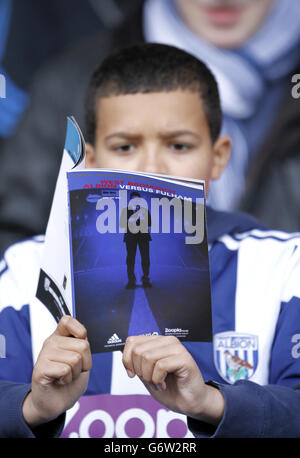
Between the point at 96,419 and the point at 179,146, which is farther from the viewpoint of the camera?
the point at 179,146

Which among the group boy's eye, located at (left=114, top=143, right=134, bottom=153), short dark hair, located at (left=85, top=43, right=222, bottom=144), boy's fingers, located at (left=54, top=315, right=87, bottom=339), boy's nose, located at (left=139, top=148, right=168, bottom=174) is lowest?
boy's fingers, located at (left=54, top=315, right=87, bottom=339)

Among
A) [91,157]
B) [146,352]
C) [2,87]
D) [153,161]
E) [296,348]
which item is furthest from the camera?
[2,87]

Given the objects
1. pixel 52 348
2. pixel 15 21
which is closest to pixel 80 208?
pixel 52 348

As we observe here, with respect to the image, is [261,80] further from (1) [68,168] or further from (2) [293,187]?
(1) [68,168]

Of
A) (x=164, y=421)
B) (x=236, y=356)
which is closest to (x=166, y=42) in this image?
(x=236, y=356)

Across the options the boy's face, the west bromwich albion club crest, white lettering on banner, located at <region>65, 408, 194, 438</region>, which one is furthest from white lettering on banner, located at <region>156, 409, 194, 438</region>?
the boy's face

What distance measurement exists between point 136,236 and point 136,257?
3 centimetres

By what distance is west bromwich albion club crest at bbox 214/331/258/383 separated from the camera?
1.33 m

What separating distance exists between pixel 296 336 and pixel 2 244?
1287 millimetres

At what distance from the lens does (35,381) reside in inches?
39.6

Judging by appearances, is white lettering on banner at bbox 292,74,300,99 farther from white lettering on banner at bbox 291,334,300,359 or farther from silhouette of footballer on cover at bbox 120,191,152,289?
silhouette of footballer on cover at bbox 120,191,152,289

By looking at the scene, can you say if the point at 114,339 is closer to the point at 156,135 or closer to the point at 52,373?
the point at 52,373

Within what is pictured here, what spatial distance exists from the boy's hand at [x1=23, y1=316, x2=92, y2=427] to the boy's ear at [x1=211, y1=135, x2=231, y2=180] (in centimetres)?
72

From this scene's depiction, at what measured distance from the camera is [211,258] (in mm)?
1473
